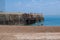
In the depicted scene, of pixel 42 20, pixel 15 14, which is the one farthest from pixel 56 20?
pixel 15 14

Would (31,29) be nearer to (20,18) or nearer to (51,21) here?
(51,21)

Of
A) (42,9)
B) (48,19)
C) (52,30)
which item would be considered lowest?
Answer: (52,30)

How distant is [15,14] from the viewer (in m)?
5.43

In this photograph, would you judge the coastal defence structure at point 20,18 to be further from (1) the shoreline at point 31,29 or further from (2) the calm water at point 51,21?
(1) the shoreline at point 31,29

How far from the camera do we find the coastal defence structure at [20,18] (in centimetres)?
516

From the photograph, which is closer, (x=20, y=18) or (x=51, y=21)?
(x=51, y=21)

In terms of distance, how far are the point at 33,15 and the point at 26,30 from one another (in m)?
0.85

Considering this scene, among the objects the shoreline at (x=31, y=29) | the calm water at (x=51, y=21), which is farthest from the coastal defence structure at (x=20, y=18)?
the shoreline at (x=31, y=29)

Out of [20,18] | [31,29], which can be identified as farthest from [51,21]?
[20,18]

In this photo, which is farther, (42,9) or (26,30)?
(42,9)

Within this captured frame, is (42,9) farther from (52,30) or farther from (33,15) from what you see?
(52,30)

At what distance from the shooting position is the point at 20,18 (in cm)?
536

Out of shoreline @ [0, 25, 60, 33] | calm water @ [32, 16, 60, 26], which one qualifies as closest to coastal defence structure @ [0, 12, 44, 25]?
calm water @ [32, 16, 60, 26]

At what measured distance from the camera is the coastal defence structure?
5.16 metres
